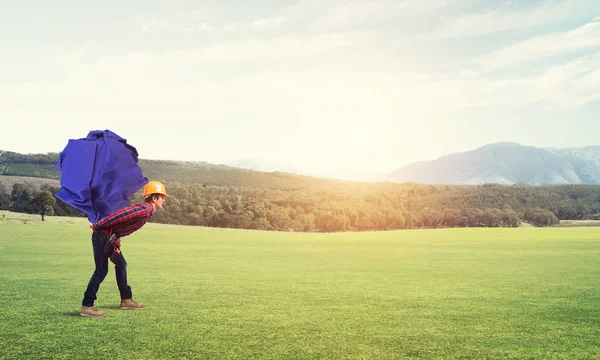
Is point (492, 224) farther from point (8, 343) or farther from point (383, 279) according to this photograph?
point (8, 343)

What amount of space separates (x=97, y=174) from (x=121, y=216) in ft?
3.15

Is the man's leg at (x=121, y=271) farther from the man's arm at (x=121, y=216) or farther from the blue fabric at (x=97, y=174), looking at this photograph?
the blue fabric at (x=97, y=174)

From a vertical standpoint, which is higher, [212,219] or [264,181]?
[264,181]

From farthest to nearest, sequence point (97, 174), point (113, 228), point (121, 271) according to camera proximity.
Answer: point (121, 271), point (97, 174), point (113, 228)

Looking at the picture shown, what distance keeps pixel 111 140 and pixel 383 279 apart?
1067 cm

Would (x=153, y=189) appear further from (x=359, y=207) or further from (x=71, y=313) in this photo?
(x=359, y=207)

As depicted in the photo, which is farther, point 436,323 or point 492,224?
point 492,224

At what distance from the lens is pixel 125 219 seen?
941 cm

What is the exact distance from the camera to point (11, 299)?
37.3ft

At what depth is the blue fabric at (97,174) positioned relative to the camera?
959 cm

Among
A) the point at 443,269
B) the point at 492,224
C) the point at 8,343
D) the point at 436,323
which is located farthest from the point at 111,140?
the point at 492,224

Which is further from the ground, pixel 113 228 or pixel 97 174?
pixel 97 174

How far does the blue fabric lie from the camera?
959cm

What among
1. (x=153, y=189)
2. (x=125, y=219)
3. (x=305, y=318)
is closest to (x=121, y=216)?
(x=125, y=219)
